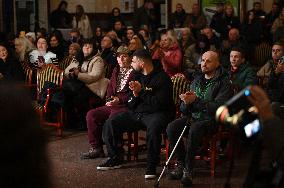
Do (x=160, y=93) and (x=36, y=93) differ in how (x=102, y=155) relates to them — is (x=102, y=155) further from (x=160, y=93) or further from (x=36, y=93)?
(x=36, y=93)

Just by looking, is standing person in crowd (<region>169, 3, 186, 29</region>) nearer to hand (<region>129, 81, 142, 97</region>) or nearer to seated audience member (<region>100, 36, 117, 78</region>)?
seated audience member (<region>100, 36, 117, 78</region>)

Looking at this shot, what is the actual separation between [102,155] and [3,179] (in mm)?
5985

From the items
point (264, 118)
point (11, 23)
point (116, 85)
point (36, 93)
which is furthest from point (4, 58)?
point (11, 23)

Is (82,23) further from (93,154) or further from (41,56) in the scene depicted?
(93,154)

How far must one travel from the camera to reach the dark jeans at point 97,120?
6758 millimetres

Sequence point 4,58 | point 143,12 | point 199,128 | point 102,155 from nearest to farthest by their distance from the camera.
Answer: point 199,128
point 102,155
point 4,58
point 143,12

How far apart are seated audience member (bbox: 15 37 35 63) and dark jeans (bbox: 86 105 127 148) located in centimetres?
346

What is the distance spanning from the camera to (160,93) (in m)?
6.06

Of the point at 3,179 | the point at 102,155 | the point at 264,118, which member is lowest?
the point at 102,155

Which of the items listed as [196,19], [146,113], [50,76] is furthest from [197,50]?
[146,113]

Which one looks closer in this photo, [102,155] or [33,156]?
[33,156]

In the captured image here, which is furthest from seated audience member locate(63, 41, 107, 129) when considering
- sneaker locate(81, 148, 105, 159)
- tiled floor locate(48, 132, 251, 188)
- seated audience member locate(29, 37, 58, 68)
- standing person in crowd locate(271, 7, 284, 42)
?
standing person in crowd locate(271, 7, 284, 42)

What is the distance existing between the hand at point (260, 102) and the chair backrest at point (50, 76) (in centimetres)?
550

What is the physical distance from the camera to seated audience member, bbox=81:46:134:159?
6.77m
